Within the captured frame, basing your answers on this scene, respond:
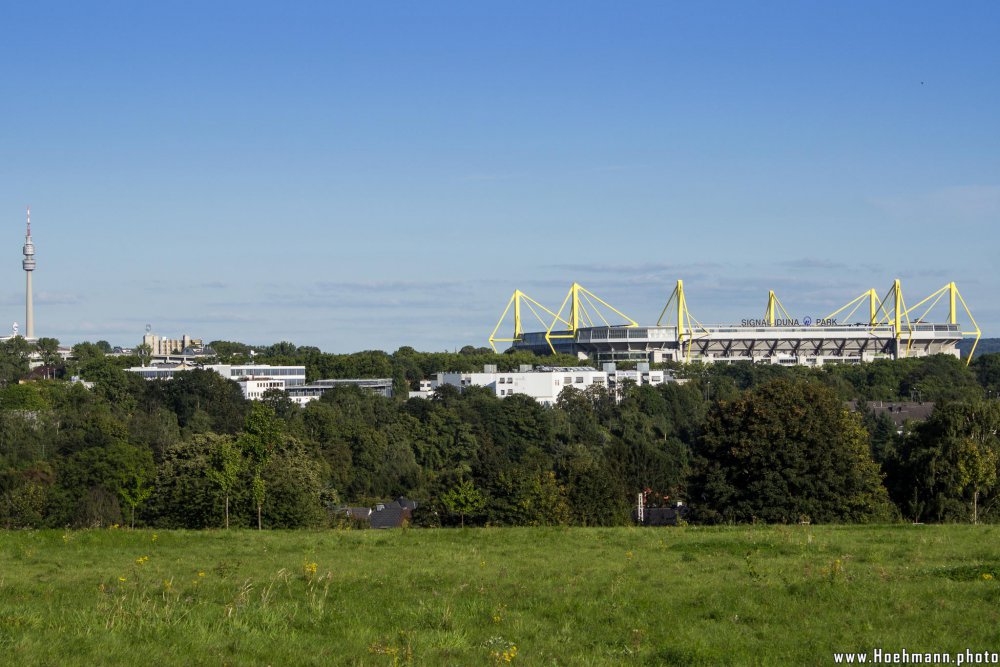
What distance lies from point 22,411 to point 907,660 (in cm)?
9070

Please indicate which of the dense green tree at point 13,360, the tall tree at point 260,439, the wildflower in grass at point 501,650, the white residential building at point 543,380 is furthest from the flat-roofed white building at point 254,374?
the wildflower in grass at point 501,650

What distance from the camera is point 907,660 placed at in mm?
9828

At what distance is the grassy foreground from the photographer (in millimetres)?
10000

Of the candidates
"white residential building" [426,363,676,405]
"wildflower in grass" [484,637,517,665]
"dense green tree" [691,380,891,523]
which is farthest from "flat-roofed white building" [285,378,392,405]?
"wildflower in grass" [484,637,517,665]

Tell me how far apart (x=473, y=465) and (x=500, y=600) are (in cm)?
4986

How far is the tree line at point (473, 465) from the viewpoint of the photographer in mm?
33750

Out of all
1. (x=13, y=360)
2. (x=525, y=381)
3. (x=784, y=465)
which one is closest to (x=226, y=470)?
(x=784, y=465)

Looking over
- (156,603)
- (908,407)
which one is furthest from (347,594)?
(908,407)

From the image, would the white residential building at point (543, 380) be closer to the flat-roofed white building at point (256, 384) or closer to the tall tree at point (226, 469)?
the flat-roofed white building at point (256, 384)

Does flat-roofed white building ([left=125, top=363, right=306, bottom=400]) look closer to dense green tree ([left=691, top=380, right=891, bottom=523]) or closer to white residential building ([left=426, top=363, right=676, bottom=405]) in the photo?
white residential building ([left=426, top=363, right=676, bottom=405])

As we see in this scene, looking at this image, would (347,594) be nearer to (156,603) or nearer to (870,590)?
(156,603)

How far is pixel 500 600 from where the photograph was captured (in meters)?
12.3

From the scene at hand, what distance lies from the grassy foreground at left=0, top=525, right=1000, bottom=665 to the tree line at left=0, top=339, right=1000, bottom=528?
15.8m

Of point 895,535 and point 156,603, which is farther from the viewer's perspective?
point 895,535
